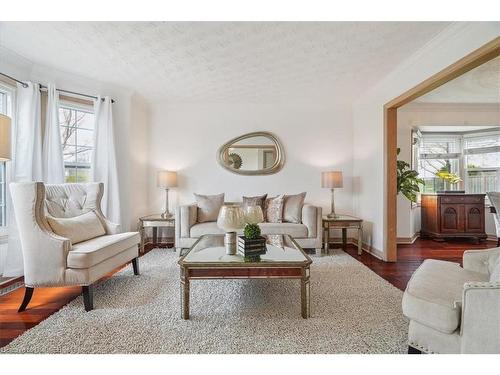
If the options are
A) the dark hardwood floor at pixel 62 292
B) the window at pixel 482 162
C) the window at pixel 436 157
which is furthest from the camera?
the window at pixel 436 157

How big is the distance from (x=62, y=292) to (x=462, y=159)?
723 cm

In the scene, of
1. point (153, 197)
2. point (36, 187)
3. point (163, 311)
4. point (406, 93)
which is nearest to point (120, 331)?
point (163, 311)

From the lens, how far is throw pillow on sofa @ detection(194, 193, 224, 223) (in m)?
4.02

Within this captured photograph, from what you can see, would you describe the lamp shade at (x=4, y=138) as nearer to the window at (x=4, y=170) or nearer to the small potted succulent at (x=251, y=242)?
the window at (x=4, y=170)

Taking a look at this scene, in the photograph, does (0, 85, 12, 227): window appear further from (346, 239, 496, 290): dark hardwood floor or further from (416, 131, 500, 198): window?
(416, 131, 500, 198): window

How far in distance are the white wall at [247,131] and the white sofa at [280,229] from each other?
904mm

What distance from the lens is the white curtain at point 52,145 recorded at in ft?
10.7

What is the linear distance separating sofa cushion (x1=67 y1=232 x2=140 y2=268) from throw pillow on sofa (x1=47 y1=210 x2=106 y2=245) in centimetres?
7

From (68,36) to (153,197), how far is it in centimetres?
268

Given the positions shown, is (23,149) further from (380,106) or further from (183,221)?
(380,106)

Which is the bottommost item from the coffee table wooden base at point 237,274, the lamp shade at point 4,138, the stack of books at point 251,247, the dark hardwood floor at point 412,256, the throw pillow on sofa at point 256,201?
the dark hardwood floor at point 412,256

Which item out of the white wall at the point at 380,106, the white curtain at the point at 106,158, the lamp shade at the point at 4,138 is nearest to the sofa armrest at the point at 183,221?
the white curtain at the point at 106,158

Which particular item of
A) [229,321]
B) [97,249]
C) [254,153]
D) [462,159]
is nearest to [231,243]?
[229,321]

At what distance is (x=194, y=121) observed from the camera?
15.3 ft
